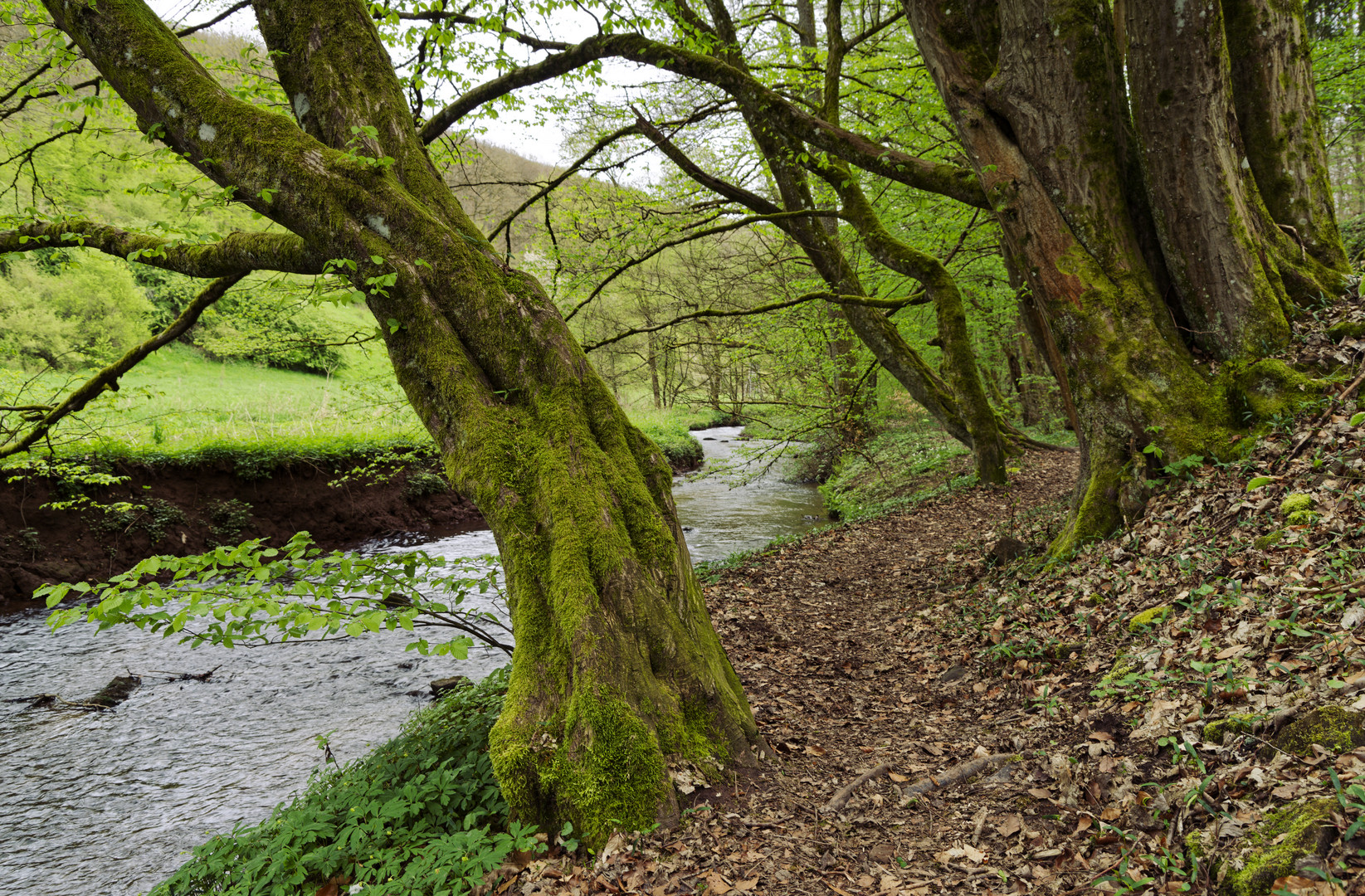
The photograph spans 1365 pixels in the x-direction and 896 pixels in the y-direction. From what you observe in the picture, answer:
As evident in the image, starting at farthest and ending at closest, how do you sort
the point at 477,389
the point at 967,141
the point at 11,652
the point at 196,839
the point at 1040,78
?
the point at 11,652, the point at 967,141, the point at 1040,78, the point at 196,839, the point at 477,389

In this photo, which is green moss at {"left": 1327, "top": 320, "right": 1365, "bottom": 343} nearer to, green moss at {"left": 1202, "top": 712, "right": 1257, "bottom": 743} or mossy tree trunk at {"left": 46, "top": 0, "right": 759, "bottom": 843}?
green moss at {"left": 1202, "top": 712, "right": 1257, "bottom": 743}

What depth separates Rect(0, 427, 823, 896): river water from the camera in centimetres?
441

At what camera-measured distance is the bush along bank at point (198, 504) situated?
888 centimetres

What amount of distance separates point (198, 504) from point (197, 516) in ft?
0.67

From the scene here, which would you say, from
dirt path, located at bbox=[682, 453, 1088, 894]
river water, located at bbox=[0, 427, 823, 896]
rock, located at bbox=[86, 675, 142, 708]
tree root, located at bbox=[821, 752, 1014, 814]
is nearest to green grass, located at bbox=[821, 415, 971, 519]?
dirt path, located at bbox=[682, 453, 1088, 894]

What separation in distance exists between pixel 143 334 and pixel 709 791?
2709 centimetres

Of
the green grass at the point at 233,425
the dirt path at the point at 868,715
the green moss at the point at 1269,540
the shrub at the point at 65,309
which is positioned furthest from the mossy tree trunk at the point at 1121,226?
the shrub at the point at 65,309

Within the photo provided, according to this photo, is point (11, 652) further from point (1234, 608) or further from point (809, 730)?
point (1234, 608)

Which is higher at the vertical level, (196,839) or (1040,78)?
(1040,78)

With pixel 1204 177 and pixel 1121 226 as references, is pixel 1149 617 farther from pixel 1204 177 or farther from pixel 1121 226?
pixel 1204 177

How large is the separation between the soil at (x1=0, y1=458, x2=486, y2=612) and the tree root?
7347 millimetres

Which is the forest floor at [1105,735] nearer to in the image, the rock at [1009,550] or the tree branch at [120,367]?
the rock at [1009,550]

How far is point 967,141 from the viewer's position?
211 inches

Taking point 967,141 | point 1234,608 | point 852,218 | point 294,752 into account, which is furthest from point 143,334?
point 1234,608
